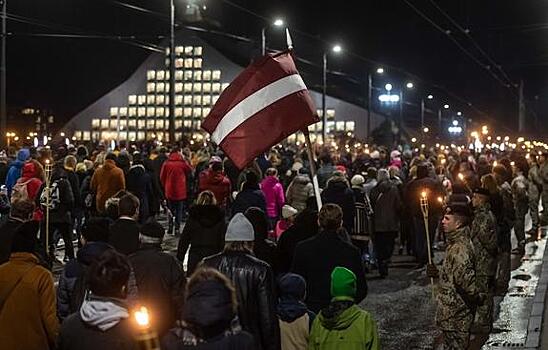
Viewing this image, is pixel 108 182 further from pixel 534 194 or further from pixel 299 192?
pixel 534 194

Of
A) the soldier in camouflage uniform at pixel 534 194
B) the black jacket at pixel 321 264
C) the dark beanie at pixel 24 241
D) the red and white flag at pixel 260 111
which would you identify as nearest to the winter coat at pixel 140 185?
the red and white flag at pixel 260 111

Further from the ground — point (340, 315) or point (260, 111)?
point (260, 111)

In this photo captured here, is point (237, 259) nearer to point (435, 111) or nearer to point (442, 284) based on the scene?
point (442, 284)

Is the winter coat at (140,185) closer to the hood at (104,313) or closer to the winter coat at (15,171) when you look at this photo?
the winter coat at (15,171)

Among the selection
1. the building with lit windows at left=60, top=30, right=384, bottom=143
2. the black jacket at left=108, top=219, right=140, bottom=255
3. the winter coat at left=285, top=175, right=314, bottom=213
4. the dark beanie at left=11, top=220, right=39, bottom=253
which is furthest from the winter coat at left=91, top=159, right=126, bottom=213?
the building with lit windows at left=60, top=30, right=384, bottom=143

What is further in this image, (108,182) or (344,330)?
(108,182)

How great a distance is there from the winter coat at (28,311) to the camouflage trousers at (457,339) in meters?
3.42

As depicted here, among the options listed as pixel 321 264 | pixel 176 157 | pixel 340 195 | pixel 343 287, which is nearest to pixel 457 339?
pixel 321 264

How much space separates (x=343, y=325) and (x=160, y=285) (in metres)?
1.62

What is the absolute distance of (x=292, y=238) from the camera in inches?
359

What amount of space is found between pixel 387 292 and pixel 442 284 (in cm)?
558

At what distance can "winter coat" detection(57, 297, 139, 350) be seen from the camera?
15.0 ft

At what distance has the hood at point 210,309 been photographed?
401cm

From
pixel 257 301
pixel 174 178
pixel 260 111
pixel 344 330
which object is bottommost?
pixel 344 330
